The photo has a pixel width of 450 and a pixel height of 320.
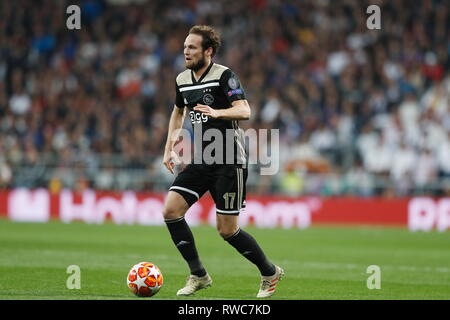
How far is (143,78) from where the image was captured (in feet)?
91.6

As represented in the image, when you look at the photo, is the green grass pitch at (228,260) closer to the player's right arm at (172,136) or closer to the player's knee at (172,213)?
the player's knee at (172,213)

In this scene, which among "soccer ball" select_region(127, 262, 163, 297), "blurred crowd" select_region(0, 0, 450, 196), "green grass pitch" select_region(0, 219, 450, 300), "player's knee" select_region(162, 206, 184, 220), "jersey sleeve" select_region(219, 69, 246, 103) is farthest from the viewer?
"blurred crowd" select_region(0, 0, 450, 196)

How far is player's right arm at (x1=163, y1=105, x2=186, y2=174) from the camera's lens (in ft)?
32.2

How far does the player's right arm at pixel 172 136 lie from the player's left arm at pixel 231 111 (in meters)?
0.72

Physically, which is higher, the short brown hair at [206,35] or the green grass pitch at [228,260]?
the short brown hair at [206,35]

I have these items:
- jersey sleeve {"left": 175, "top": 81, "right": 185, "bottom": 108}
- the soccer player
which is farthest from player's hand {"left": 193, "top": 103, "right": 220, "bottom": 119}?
jersey sleeve {"left": 175, "top": 81, "right": 185, "bottom": 108}

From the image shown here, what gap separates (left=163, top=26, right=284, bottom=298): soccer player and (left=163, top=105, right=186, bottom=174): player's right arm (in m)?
0.25

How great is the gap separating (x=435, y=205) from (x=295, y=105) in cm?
503

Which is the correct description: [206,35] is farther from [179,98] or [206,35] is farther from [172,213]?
[172,213]

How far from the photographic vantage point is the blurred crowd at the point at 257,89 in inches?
940

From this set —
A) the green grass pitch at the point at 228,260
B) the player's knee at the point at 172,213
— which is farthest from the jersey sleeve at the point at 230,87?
the green grass pitch at the point at 228,260

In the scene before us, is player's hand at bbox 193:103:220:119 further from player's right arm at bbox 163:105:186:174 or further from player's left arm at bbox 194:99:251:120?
player's right arm at bbox 163:105:186:174

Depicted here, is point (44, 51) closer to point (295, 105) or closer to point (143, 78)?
point (143, 78)
